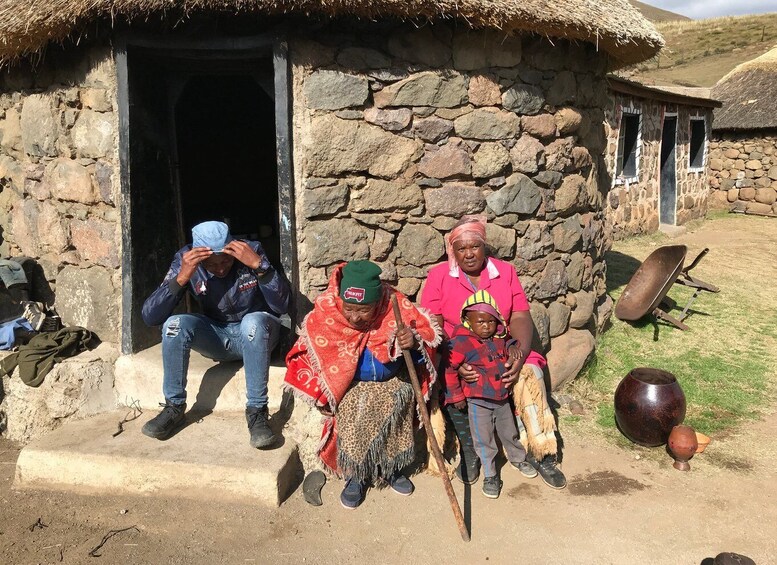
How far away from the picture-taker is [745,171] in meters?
13.4

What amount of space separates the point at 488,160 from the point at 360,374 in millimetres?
1701

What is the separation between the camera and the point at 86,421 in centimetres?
371

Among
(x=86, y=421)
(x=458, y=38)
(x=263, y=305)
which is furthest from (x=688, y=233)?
(x=86, y=421)

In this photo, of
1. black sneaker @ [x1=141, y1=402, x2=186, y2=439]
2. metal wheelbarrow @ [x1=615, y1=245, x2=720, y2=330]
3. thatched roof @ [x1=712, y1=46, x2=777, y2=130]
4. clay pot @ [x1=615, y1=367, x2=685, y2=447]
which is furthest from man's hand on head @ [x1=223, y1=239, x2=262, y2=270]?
thatched roof @ [x1=712, y1=46, x2=777, y2=130]

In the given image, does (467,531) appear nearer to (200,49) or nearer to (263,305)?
(263,305)

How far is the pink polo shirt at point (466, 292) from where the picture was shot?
3629 millimetres

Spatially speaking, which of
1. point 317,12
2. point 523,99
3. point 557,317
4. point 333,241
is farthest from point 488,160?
point 317,12

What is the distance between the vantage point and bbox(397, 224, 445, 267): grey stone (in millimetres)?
3975

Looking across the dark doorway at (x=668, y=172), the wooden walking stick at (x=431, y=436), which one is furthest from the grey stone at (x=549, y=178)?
the dark doorway at (x=668, y=172)

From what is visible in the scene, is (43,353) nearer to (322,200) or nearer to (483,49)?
(322,200)

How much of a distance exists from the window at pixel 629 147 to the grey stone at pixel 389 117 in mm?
7484

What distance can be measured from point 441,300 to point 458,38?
162 centimetres

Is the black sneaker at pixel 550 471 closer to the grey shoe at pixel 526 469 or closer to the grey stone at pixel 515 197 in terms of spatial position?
the grey shoe at pixel 526 469

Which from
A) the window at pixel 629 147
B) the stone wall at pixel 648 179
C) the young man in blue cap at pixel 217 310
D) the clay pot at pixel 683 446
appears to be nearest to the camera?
the young man in blue cap at pixel 217 310
